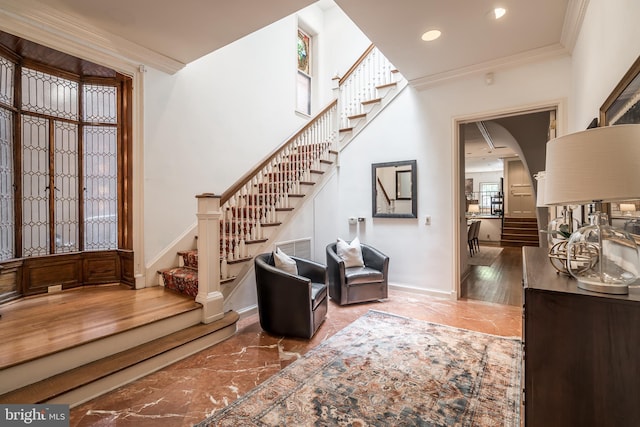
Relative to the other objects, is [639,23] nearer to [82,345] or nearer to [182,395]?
[182,395]

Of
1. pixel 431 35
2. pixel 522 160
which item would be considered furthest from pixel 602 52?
pixel 522 160

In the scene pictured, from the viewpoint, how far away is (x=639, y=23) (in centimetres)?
143

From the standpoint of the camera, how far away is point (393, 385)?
7.28ft

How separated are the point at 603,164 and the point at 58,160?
→ 489cm

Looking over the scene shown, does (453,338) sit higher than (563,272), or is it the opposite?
(563,272)

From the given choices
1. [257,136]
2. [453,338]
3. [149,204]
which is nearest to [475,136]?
[257,136]

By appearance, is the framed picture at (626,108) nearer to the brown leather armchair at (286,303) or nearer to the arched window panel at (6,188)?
the brown leather armchair at (286,303)

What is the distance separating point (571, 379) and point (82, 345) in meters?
2.94

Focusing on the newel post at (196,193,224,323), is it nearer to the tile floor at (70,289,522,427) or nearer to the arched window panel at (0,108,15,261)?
the tile floor at (70,289,522,427)

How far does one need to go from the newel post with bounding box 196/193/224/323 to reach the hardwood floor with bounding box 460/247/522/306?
349cm

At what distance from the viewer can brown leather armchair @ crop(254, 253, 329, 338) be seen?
2.97 m

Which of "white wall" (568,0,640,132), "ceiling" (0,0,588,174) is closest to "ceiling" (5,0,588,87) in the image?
"ceiling" (0,0,588,174)

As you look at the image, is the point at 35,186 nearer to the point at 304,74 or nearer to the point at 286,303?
the point at 286,303

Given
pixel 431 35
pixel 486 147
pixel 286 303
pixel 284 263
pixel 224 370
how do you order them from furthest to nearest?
pixel 486 147, pixel 284 263, pixel 431 35, pixel 286 303, pixel 224 370
